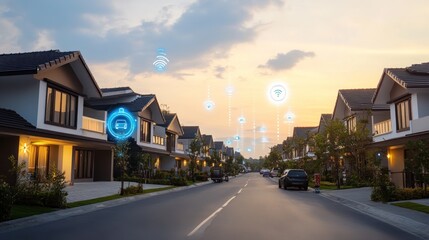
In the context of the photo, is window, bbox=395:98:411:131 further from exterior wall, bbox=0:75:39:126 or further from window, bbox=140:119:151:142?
window, bbox=140:119:151:142

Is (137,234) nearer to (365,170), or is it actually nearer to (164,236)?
(164,236)

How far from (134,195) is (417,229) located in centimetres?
1603

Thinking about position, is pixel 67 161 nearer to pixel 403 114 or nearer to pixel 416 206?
pixel 416 206

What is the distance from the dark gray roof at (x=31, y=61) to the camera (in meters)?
22.3

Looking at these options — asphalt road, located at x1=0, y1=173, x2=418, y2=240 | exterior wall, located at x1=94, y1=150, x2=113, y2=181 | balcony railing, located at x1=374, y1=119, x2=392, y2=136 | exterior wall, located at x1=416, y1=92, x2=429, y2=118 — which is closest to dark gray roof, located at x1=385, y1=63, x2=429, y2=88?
exterior wall, located at x1=416, y1=92, x2=429, y2=118

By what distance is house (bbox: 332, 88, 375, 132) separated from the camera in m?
38.6

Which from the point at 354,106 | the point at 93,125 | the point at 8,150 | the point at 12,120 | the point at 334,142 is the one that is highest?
the point at 354,106

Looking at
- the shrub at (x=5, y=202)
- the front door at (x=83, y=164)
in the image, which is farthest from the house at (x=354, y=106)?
the shrub at (x=5, y=202)

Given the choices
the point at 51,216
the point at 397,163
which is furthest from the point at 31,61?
the point at 397,163

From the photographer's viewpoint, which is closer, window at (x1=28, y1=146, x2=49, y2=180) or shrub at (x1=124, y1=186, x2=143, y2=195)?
shrub at (x1=124, y1=186, x2=143, y2=195)

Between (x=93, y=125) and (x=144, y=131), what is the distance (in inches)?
540

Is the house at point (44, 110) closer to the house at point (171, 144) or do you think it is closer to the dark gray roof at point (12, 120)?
the dark gray roof at point (12, 120)

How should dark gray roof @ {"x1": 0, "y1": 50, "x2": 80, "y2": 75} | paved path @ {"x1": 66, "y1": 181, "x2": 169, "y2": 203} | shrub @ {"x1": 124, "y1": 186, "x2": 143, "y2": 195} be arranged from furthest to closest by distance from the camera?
shrub @ {"x1": 124, "y1": 186, "x2": 143, "y2": 195} → dark gray roof @ {"x1": 0, "y1": 50, "x2": 80, "y2": 75} → paved path @ {"x1": 66, "y1": 181, "x2": 169, "y2": 203}

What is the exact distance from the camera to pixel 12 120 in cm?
2153
